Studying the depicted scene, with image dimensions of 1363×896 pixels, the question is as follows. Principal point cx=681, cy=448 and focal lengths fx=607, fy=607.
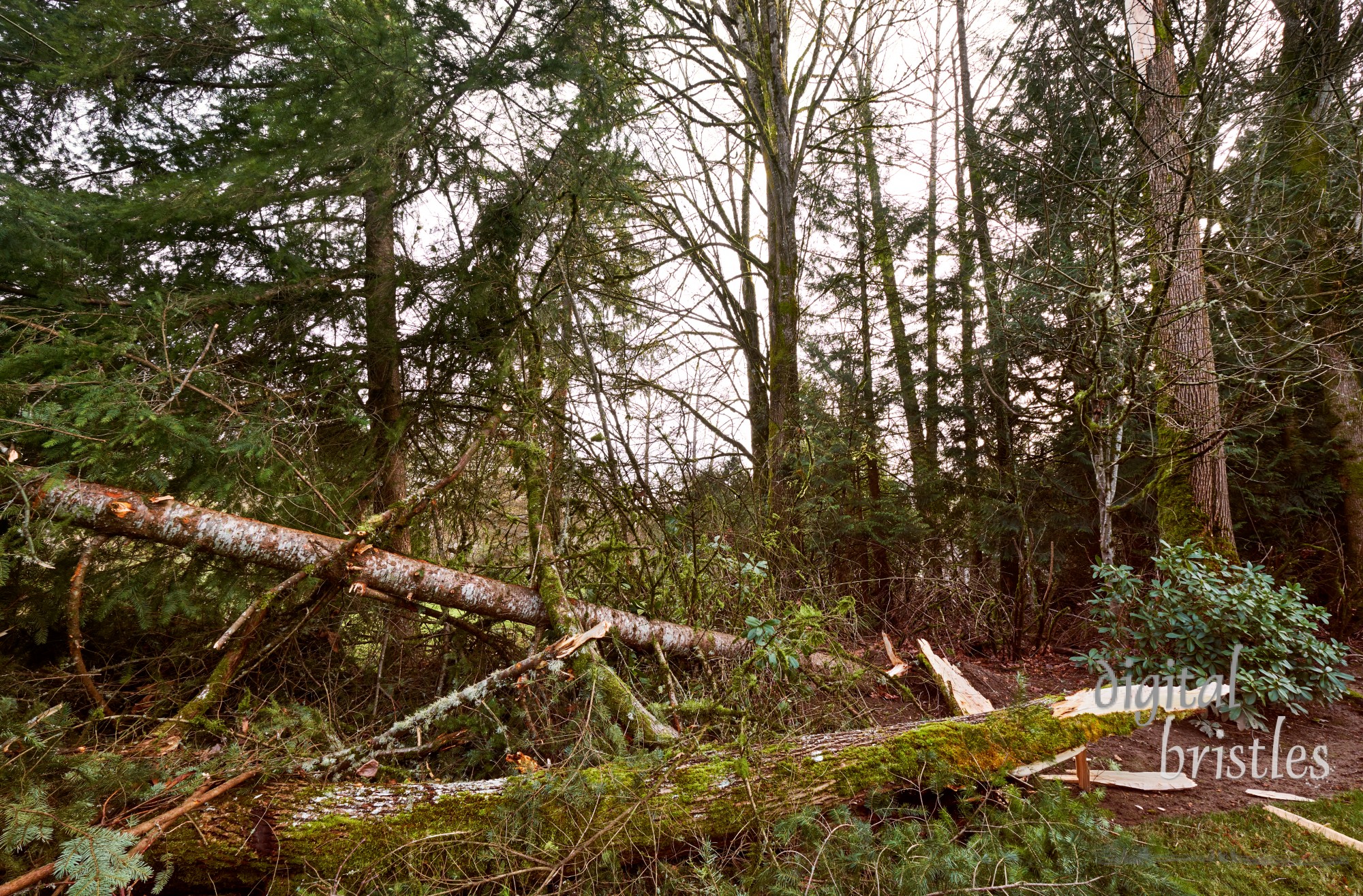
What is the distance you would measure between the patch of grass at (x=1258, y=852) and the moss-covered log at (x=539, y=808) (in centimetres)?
75

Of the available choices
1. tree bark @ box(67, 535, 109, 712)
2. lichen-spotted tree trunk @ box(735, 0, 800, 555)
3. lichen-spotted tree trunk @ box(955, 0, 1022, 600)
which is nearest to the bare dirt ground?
lichen-spotted tree trunk @ box(955, 0, 1022, 600)

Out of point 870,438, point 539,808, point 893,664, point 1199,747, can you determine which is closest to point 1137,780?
point 1199,747

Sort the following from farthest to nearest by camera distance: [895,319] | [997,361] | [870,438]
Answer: [895,319], [870,438], [997,361]

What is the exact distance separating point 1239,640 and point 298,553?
646 cm

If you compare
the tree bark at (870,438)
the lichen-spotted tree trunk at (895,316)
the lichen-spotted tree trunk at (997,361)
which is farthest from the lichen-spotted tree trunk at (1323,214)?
the tree bark at (870,438)

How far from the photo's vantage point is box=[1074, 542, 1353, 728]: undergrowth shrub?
433 centimetres

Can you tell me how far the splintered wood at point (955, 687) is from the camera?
4453 mm

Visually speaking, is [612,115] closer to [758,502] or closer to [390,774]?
[758,502]

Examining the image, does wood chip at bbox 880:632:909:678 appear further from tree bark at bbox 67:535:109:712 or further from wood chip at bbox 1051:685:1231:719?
tree bark at bbox 67:535:109:712

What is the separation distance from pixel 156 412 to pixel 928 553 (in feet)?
24.6

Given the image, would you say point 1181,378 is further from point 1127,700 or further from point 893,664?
point 893,664

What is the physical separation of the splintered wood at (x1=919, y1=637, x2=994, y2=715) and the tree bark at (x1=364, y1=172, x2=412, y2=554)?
440cm

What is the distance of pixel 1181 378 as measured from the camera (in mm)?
5582

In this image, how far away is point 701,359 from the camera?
325 inches
